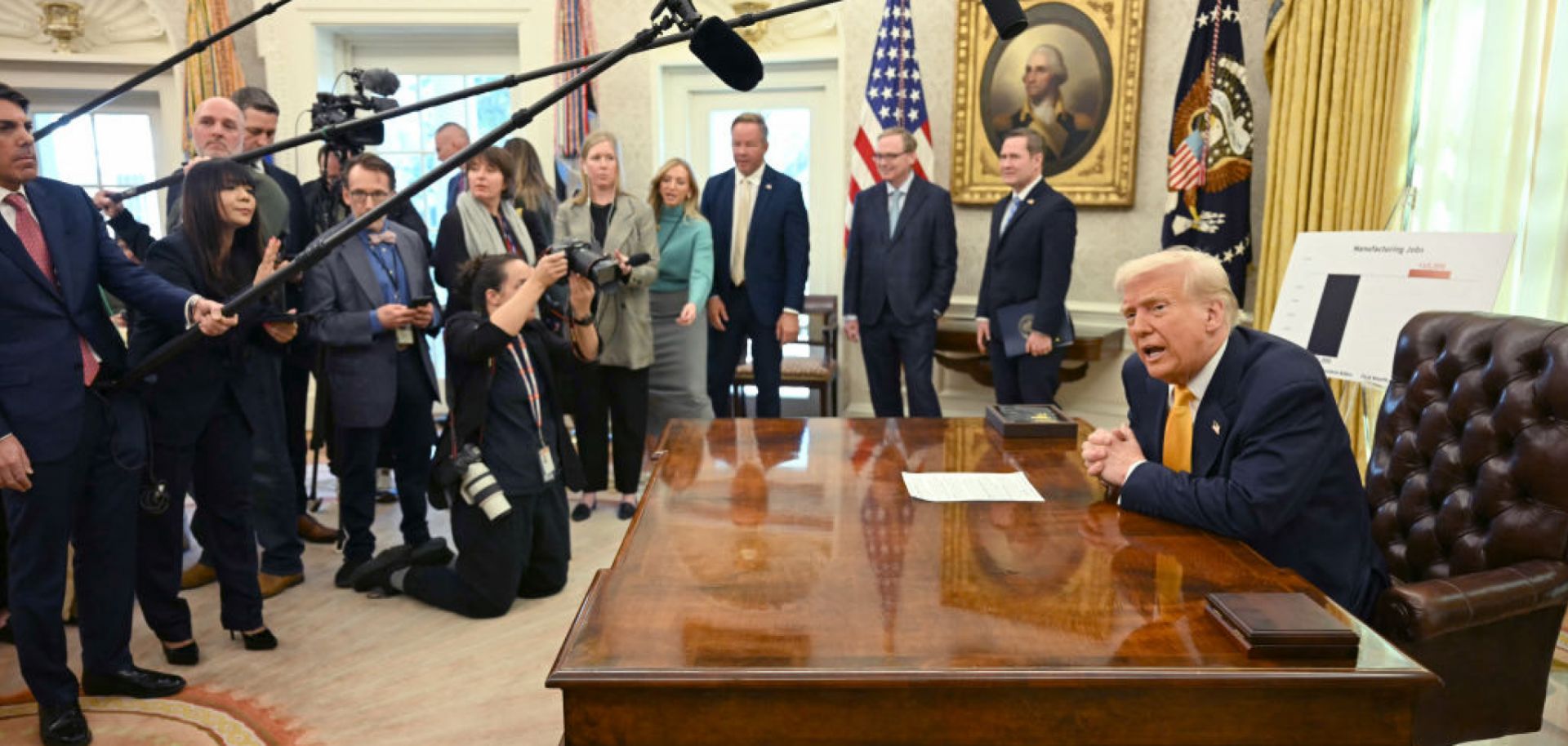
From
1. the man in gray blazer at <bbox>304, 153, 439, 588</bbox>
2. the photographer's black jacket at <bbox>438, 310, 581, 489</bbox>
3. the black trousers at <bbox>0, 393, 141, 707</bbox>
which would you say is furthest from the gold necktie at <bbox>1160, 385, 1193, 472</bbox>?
the black trousers at <bbox>0, 393, 141, 707</bbox>

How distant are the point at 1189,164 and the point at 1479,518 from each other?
3126mm

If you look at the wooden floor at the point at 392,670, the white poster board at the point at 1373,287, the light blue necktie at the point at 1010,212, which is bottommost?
the wooden floor at the point at 392,670

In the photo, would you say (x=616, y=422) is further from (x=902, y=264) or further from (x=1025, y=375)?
(x=1025, y=375)

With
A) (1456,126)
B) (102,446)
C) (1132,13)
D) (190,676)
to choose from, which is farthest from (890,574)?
(1132,13)

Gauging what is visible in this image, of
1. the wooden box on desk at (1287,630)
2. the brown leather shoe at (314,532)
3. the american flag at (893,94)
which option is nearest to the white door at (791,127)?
the american flag at (893,94)

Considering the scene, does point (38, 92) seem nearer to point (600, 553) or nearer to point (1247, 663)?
point (600, 553)

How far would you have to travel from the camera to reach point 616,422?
4.09m

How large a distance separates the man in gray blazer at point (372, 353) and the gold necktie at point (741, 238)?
1550 millimetres

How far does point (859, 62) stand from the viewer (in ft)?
18.4

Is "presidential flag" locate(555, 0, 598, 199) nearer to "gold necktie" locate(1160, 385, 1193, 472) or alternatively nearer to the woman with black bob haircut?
the woman with black bob haircut

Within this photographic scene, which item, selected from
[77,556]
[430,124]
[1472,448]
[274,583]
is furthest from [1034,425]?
[430,124]

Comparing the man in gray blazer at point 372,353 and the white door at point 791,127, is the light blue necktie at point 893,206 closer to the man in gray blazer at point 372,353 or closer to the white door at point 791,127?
the white door at point 791,127

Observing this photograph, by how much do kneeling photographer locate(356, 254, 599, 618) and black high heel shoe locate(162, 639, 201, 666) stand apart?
59cm

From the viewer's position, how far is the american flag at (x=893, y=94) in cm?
526
